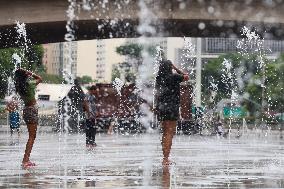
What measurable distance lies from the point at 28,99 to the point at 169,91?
2.05m

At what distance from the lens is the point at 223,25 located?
3222cm

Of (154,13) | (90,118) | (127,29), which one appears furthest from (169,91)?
(127,29)

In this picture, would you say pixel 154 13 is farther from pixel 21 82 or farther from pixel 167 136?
pixel 167 136

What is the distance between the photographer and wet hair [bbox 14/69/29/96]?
11891 millimetres

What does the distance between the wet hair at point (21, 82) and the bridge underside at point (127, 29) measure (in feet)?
63.5

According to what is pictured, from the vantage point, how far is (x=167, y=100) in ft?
38.5

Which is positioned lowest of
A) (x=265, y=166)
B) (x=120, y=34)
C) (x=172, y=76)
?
(x=265, y=166)

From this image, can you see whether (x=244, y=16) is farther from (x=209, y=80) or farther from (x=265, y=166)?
(x=209, y=80)

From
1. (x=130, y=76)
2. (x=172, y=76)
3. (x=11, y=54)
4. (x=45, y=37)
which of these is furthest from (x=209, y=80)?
(x=172, y=76)

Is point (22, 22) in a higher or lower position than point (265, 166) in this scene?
higher

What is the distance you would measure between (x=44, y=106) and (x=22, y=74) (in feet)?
255

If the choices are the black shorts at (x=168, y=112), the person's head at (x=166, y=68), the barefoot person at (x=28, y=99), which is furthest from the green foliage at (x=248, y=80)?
the barefoot person at (x=28, y=99)

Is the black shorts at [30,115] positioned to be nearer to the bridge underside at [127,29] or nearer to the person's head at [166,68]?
the person's head at [166,68]

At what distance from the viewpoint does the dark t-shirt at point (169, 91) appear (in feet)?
38.5
